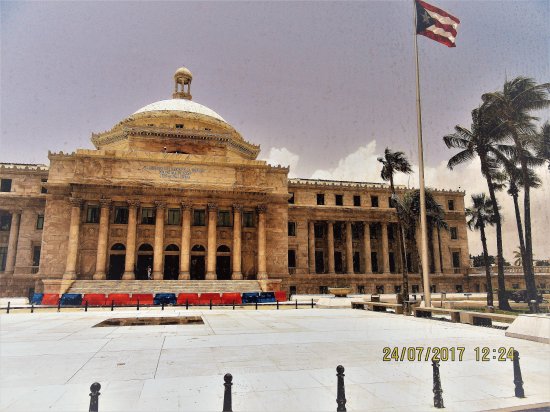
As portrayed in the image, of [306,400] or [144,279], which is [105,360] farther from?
[144,279]

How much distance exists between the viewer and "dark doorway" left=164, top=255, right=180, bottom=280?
44094 millimetres

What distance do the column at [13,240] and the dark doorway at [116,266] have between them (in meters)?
12.9

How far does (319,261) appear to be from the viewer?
56.5 metres

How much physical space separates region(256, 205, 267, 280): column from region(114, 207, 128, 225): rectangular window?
1487cm

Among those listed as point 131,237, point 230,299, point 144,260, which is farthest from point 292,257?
point 230,299

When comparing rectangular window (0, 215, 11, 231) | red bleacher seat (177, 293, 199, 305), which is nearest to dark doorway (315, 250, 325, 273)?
red bleacher seat (177, 293, 199, 305)

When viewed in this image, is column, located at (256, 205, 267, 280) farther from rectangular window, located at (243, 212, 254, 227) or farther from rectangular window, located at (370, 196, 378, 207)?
rectangular window, located at (370, 196, 378, 207)

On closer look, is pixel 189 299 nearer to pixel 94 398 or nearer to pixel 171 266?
pixel 171 266

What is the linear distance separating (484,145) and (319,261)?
30722 millimetres

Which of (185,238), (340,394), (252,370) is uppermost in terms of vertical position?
(185,238)

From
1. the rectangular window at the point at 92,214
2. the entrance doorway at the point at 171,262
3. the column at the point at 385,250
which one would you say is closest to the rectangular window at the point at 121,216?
the rectangular window at the point at 92,214

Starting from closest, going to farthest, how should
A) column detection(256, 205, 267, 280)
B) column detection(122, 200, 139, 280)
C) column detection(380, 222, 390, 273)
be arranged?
column detection(122, 200, 139, 280)
column detection(256, 205, 267, 280)
column detection(380, 222, 390, 273)

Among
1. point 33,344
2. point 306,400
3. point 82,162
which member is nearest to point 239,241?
point 82,162

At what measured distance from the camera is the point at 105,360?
35.2 feet
